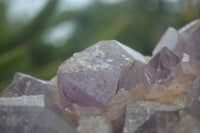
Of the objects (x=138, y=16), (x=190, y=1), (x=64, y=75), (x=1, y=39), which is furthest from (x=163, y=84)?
(x=138, y=16)

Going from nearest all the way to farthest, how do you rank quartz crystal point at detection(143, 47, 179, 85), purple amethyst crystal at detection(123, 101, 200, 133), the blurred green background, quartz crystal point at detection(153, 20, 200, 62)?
purple amethyst crystal at detection(123, 101, 200, 133), quartz crystal point at detection(143, 47, 179, 85), quartz crystal point at detection(153, 20, 200, 62), the blurred green background

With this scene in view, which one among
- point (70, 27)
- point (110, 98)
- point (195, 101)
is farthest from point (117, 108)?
point (70, 27)

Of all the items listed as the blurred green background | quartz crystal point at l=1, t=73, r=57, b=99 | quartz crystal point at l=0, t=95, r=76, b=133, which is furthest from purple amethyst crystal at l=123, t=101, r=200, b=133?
the blurred green background

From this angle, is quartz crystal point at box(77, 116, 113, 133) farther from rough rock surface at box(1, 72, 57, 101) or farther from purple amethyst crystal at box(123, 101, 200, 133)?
rough rock surface at box(1, 72, 57, 101)

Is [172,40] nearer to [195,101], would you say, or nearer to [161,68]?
[161,68]

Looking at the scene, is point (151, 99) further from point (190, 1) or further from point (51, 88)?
point (190, 1)

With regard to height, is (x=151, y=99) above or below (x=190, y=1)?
above

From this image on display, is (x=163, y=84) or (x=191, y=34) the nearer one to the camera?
(x=163, y=84)

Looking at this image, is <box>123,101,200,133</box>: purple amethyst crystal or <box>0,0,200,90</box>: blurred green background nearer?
<box>123,101,200,133</box>: purple amethyst crystal
